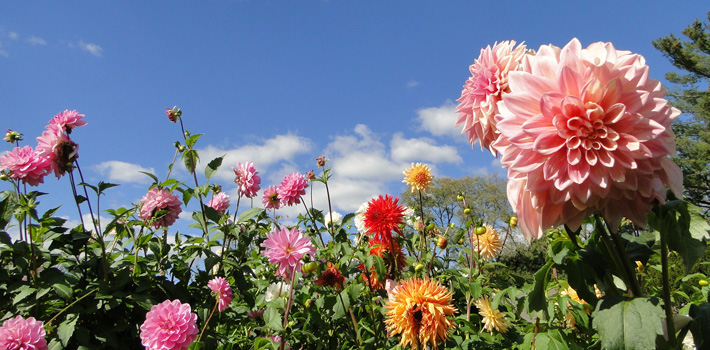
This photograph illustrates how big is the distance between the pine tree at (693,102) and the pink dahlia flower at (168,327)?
19839 mm

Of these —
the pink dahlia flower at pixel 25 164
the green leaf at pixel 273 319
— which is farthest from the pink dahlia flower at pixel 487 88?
the pink dahlia flower at pixel 25 164

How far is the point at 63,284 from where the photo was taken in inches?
59.6

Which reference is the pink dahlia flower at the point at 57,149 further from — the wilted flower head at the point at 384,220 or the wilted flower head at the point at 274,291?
the wilted flower head at the point at 384,220

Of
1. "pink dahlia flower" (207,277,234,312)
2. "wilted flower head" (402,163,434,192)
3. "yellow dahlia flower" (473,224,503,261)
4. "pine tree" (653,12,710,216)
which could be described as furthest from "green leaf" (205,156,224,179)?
"pine tree" (653,12,710,216)

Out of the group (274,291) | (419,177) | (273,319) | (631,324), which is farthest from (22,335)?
(419,177)

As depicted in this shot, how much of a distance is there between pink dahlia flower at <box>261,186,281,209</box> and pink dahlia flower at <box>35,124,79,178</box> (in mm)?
1156

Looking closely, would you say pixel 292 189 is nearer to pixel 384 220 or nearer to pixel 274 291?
pixel 274 291

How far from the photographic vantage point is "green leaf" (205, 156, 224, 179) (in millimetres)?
1802

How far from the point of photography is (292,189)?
2490 millimetres

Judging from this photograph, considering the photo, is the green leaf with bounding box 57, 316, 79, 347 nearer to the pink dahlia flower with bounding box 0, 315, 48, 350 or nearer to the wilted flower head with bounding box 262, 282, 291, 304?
the pink dahlia flower with bounding box 0, 315, 48, 350

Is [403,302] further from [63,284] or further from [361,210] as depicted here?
Result: [361,210]

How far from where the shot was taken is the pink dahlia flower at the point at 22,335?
136cm

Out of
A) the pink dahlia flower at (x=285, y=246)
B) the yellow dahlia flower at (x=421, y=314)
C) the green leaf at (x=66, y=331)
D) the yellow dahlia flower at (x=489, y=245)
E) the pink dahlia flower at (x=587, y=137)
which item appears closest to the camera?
the pink dahlia flower at (x=587, y=137)

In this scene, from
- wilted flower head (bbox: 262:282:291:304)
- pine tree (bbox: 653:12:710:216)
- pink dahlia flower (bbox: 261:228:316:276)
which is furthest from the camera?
pine tree (bbox: 653:12:710:216)
